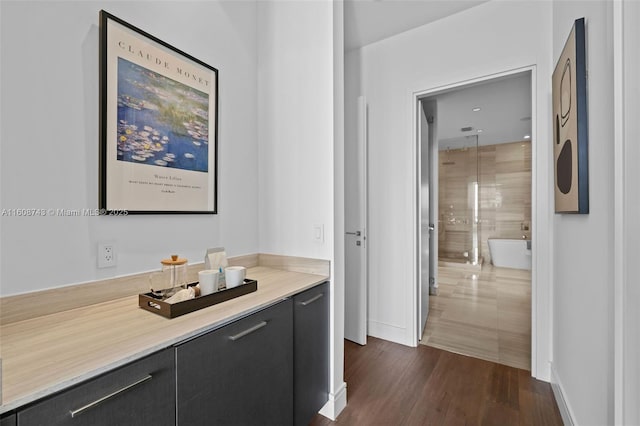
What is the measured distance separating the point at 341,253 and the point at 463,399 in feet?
3.94

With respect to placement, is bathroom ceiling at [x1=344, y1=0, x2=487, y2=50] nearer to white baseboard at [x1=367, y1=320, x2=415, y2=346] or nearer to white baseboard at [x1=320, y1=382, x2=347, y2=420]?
white baseboard at [x1=367, y1=320, x2=415, y2=346]

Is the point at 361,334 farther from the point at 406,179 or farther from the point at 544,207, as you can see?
the point at 544,207

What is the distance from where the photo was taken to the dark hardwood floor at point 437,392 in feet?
5.37

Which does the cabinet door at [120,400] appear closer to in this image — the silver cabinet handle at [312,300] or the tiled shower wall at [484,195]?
the silver cabinet handle at [312,300]

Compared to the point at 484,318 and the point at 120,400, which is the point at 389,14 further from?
the point at 484,318

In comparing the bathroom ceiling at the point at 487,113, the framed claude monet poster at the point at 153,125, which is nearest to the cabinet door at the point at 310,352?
the framed claude monet poster at the point at 153,125

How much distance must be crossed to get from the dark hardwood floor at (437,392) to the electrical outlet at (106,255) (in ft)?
4.47

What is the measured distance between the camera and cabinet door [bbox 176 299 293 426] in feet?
3.00

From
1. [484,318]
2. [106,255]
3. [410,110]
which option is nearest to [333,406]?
[106,255]

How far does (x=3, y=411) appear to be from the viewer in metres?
0.56

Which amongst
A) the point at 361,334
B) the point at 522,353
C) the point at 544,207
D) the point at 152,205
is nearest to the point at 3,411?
the point at 152,205

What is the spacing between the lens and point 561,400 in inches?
65.5

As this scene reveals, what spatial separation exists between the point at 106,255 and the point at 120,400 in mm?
692

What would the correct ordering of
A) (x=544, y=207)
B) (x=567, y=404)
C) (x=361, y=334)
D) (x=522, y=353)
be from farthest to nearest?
(x=361, y=334)
(x=522, y=353)
(x=544, y=207)
(x=567, y=404)
